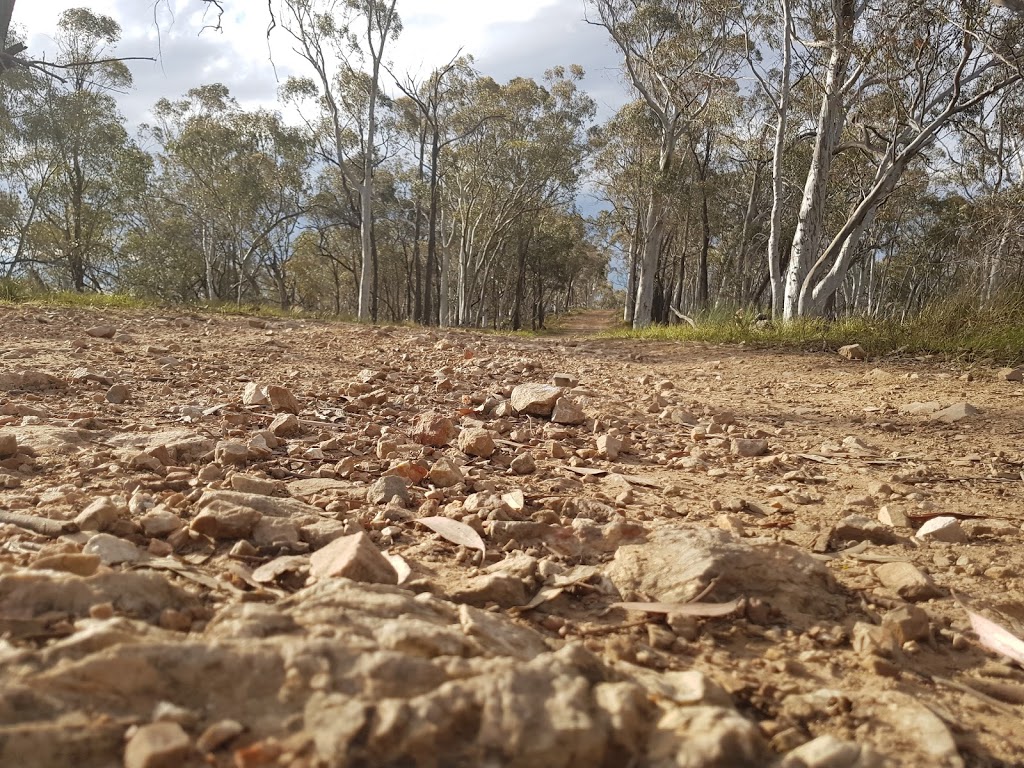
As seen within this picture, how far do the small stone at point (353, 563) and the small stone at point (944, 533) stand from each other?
5.15 feet

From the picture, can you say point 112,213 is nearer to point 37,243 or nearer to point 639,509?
point 37,243

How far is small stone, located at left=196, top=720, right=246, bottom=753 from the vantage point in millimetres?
777

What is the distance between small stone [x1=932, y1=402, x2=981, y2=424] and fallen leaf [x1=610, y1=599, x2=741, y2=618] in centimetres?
293

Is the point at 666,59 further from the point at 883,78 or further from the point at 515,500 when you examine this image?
the point at 515,500

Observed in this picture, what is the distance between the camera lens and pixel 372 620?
1.06m

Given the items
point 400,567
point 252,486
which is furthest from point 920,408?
point 252,486

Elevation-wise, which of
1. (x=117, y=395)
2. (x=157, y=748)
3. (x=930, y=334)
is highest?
(x=930, y=334)

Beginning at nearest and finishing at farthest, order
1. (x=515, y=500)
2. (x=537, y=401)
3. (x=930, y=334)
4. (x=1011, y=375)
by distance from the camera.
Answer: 1. (x=515, y=500)
2. (x=537, y=401)
3. (x=1011, y=375)
4. (x=930, y=334)

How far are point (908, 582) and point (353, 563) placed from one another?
4.28ft

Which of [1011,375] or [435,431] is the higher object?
[1011,375]

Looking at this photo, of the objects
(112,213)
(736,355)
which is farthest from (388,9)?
(736,355)

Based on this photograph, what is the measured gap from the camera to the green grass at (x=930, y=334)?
220 inches

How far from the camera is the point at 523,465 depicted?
2.48 metres

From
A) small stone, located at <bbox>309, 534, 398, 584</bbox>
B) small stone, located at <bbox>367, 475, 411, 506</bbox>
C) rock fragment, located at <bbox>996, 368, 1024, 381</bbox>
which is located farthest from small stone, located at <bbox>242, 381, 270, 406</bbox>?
rock fragment, located at <bbox>996, 368, 1024, 381</bbox>
